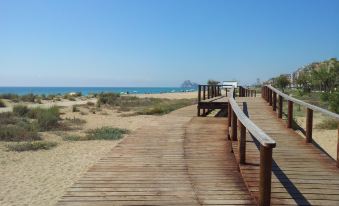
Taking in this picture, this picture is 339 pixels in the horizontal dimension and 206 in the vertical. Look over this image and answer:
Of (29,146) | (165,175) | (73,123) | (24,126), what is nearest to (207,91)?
(73,123)

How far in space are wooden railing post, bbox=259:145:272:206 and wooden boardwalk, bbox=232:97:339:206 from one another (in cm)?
18

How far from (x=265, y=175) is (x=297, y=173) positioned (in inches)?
58.0

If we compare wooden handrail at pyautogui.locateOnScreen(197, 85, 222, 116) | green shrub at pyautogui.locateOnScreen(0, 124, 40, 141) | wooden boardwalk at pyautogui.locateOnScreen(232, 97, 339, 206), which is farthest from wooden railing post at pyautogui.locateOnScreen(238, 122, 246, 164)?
green shrub at pyautogui.locateOnScreen(0, 124, 40, 141)

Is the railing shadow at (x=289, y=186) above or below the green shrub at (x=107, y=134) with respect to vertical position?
above

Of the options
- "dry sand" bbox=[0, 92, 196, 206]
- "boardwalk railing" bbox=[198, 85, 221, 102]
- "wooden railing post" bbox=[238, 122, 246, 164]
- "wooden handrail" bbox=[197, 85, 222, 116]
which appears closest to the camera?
"wooden railing post" bbox=[238, 122, 246, 164]

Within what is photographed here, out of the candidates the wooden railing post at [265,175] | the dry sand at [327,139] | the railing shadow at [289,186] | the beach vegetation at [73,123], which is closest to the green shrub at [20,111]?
the beach vegetation at [73,123]

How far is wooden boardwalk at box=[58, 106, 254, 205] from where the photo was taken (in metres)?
5.16

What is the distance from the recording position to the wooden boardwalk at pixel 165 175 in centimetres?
516

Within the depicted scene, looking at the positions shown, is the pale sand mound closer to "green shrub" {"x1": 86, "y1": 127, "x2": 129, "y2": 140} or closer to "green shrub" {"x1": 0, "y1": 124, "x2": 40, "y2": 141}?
"green shrub" {"x1": 86, "y1": 127, "x2": 129, "y2": 140}

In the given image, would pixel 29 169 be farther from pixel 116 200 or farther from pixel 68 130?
pixel 68 130

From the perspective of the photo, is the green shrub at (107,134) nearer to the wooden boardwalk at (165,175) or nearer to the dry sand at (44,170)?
the dry sand at (44,170)

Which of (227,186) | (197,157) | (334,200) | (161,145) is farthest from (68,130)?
(334,200)

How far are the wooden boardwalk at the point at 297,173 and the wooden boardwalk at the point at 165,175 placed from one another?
0.93 ft

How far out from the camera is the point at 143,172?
6590mm
